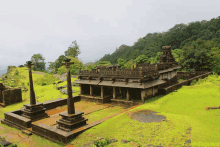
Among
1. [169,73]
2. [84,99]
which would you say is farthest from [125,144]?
[169,73]

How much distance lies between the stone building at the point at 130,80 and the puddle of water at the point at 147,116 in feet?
8.51

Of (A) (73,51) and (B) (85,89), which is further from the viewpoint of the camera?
(A) (73,51)

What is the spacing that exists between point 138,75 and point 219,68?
58.6 feet

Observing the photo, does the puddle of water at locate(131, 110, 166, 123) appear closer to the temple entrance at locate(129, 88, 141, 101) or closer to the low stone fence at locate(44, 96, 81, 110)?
the temple entrance at locate(129, 88, 141, 101)

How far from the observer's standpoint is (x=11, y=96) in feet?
56.3

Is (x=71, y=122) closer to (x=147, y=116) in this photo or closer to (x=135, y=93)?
(x=147, y=116)

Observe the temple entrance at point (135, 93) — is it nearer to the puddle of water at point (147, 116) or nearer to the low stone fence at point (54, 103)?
the puddle of water at point (147, 116)

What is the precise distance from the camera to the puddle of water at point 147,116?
28.6ft

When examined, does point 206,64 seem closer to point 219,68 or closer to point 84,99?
point 219,68

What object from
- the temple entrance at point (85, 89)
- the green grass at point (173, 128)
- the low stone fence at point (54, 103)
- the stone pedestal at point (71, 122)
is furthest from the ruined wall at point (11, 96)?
the green grass at point (173, 128)

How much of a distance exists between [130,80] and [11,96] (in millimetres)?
13070

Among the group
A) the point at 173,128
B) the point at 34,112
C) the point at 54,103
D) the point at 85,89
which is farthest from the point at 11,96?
the point at 173,128

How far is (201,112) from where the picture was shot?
8.69m

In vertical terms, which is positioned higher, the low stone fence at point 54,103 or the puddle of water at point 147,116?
the puddle of water at point 147,116
